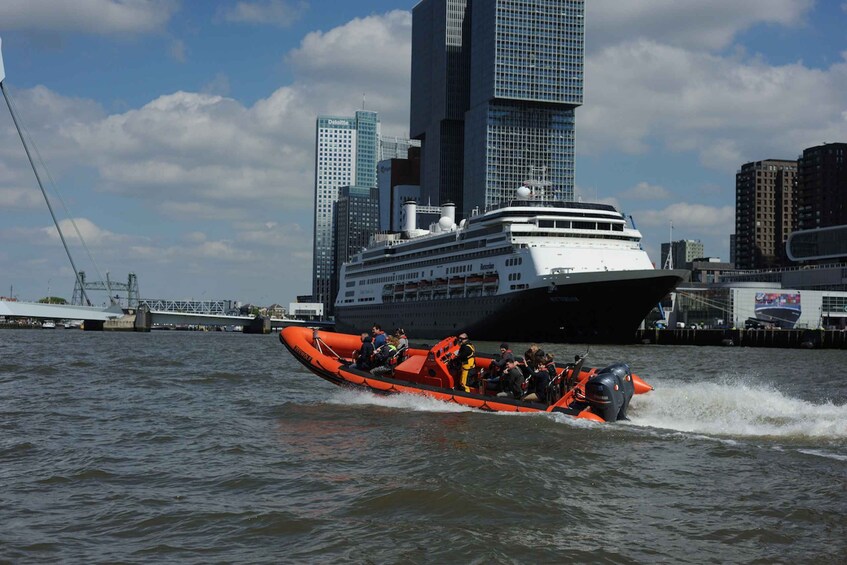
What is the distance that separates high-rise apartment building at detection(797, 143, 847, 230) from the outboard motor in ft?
531

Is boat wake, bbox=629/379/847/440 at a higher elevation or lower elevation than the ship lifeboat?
lower

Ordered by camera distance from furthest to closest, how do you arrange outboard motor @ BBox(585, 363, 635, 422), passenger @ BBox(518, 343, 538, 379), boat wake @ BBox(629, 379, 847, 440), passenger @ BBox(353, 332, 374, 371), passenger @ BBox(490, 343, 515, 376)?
passenger @ BBox(353, 332, 374, 371), passenger @ BBox(490, 343, 515, 376), passenger @ BBox(518, 343, 538, 379), outboard motor @ BBox(585, 363, 635, 422), boat wake @ BBox(629, 379, 847, 440)

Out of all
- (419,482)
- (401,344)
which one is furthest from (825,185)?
(419,482)

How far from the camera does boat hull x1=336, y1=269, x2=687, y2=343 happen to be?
53.0m

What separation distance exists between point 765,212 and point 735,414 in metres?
178

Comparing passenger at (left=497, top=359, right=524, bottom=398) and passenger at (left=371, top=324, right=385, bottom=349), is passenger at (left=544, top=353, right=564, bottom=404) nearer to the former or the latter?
passenger at (left=497, top=359, right=524, bottom=398)

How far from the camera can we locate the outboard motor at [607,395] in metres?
15.0

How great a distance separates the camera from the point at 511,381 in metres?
16.3

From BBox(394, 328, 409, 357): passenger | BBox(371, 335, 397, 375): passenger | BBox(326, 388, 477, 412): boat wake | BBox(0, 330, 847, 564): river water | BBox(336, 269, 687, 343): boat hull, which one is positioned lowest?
BBox(0, 330, 847, 564): river water

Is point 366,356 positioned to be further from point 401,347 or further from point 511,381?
point 511,381

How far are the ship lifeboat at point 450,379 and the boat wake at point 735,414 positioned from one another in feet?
1.87

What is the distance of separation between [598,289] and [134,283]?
10603cm

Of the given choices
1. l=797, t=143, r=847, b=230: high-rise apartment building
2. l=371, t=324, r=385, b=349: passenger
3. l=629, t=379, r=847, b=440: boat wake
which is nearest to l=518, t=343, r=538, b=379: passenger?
l=629, t=379, r=847, b=440: boat wake

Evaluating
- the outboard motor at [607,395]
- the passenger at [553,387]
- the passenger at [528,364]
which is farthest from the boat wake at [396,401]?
the outboard motor at [607,395]
